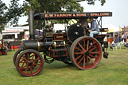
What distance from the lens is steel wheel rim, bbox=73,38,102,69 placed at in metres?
5.97

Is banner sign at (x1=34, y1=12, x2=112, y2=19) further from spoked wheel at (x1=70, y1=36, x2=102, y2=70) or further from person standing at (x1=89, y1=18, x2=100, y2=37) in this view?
spoked wheel at (x1=70, y1=36, x2=102, y2=70)

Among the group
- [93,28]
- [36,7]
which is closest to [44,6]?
[36,7]

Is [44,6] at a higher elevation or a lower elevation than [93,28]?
higher

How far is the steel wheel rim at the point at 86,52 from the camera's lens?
5.97 m

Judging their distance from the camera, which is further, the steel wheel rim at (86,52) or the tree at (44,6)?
the tree at (44,6)

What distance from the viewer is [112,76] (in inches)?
195

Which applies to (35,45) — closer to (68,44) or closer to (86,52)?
(68,44)

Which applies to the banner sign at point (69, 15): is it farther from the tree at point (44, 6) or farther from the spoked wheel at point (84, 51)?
the tree at point (44, 6)

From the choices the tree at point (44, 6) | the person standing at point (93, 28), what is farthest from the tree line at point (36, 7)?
the person standing at point (93, 28)

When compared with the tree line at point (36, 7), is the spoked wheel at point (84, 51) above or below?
below

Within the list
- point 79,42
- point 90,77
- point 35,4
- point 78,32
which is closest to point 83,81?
point 90,77

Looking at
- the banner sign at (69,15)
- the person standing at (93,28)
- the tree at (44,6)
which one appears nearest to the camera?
the banner sign at (69,15)

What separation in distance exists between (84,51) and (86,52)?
0.08 meters

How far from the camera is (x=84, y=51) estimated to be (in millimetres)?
6047
